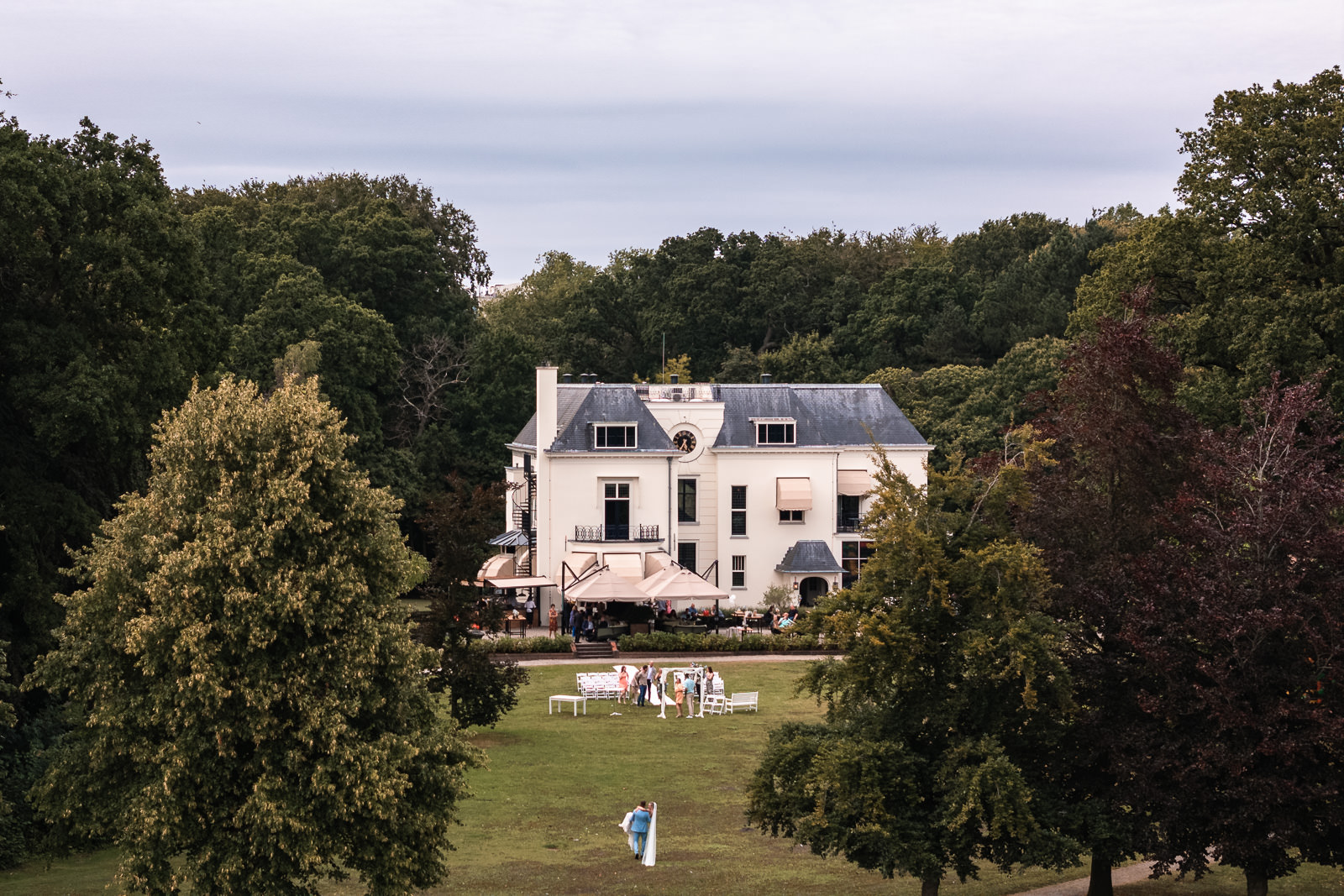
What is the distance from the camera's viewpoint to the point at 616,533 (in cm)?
5062

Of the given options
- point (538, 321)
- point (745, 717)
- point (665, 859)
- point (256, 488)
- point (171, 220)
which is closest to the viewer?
point (256, 488)

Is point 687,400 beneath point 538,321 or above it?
beneath

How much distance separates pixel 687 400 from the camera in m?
53.2

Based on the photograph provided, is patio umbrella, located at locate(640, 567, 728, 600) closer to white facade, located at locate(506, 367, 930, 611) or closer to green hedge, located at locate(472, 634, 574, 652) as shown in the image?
green hedge, located at locate(472, 634, 574, 652)

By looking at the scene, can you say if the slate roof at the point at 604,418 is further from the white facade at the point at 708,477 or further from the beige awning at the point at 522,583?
the beige awning at the point at 522,583

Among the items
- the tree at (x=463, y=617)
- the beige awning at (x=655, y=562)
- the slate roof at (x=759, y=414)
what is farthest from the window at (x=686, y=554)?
the tree at (x=463, y=617)

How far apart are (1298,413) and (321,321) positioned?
46.3m

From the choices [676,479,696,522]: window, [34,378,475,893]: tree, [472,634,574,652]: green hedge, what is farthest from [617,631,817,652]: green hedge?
[34,378,475,893]: tree

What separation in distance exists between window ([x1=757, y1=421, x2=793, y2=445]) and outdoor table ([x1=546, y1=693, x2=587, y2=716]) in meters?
18.8

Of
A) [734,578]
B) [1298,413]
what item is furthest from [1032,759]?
[734,578]

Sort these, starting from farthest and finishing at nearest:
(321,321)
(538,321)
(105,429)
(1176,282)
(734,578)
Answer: (538,321), (321,321), (734,578), (1176,282), (105,429)

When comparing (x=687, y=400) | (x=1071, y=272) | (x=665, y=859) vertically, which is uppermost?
(x=1071, y=272)

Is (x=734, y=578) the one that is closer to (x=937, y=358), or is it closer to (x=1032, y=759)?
(x=937, y=358)

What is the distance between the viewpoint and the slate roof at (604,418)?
5069 centimetres
